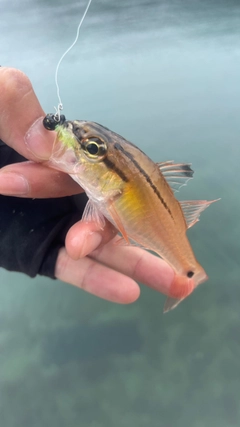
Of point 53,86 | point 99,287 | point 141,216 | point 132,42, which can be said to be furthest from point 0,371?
point 132,42

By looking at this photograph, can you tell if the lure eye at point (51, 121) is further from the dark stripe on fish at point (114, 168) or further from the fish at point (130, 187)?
the dark stripe on fish at point (114, 168)

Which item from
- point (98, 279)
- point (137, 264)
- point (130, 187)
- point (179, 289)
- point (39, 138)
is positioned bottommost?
point (137, 264)

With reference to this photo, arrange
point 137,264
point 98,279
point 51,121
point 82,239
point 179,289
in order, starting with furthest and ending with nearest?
point 137,264 < point 98,279 < point 179,289 < point 82,239 < point 51,121

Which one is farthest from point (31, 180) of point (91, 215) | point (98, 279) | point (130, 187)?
point (98, 279)

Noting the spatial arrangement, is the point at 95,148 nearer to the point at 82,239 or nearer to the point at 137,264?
the point at 82,239

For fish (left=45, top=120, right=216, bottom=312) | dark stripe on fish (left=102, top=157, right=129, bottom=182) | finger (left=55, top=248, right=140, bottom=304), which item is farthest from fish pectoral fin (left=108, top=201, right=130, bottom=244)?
finger (left=55, top=248, right=140, bottom=304)

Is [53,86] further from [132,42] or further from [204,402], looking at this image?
[204,402]

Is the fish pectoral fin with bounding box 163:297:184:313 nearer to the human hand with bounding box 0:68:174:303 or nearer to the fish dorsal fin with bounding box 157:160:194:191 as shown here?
the human hand with bounding box 0:68:174:303
